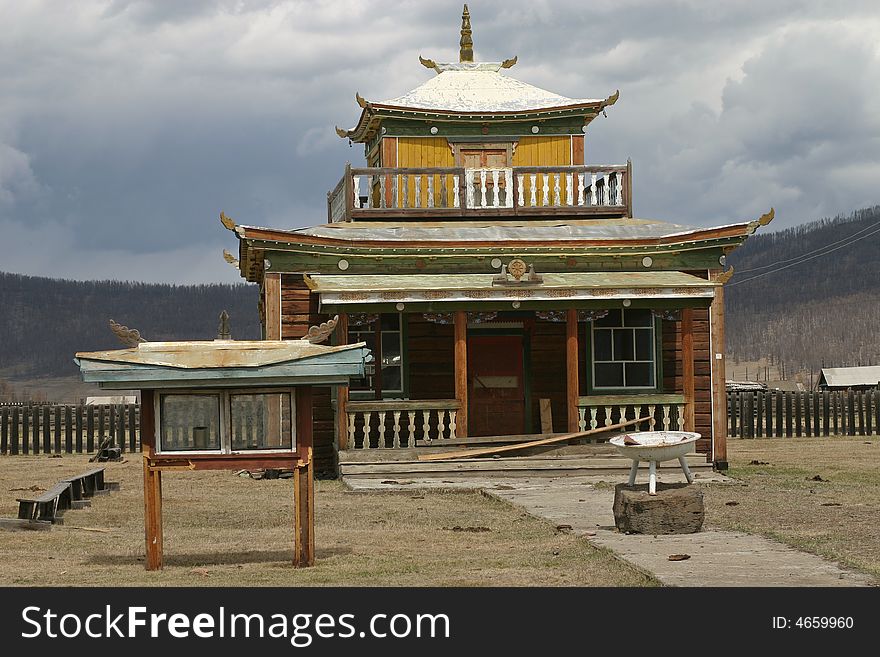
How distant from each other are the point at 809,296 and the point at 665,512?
419 feet

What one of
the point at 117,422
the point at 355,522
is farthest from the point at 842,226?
the point at 355,522

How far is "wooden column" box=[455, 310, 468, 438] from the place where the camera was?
22.5m

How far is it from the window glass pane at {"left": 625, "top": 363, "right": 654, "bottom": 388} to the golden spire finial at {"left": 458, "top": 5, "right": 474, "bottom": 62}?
9.33 m

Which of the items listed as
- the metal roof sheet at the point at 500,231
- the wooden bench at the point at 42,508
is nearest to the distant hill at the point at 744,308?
the metal roof sheet at the point at 500,231

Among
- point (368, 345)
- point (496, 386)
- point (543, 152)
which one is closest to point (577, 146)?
point (543, 152)

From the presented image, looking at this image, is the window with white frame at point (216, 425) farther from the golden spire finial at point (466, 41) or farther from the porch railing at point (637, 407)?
the golden spire finial at point (466, 41)

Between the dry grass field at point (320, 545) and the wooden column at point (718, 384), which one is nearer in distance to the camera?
the dry grass field at point (320, 545)

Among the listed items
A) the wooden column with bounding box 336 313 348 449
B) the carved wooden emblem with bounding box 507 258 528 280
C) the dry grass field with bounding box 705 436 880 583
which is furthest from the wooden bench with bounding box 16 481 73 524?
the carved wooden emblem with bounding box 507 258 528 280

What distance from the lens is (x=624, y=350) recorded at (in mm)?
24484

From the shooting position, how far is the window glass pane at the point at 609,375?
24344mm

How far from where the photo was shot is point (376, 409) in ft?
73.9

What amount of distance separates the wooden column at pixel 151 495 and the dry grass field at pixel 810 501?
18.2 ft

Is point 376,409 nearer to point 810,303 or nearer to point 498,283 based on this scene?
point 498,283
